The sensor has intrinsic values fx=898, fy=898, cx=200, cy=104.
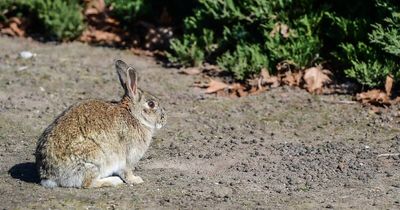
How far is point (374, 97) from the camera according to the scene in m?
9.63

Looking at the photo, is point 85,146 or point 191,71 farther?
point 191,71

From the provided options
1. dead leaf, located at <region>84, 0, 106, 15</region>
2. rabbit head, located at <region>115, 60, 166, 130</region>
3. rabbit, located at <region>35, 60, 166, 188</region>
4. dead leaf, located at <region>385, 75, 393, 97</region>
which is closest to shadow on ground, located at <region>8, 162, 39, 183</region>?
rabbit, located at <region>35, 60, 166, 188</region>

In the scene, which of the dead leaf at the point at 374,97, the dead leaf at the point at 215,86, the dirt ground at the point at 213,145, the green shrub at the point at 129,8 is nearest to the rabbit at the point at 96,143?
the dirt ground at the point at 213,145

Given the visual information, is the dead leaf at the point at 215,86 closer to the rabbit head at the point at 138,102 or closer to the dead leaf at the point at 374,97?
the dead leaf at the point at 374,97

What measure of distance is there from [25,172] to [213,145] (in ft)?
6.13

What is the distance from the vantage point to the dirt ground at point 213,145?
7.05 metres

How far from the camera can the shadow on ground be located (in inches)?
295

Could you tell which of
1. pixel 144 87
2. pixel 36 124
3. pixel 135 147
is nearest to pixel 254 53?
pixel 144 87

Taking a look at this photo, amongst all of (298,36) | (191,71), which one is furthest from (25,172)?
(298,36)

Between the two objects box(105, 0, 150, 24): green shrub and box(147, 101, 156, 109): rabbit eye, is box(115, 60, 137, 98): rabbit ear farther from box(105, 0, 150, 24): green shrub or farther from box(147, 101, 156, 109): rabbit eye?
box(105, 0, 150, 24): green shrub

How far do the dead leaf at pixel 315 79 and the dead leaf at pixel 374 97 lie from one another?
51 cm

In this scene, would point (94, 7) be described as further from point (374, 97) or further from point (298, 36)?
point (374, 97)

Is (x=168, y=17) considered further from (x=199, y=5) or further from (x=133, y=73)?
(x=133, y=73)

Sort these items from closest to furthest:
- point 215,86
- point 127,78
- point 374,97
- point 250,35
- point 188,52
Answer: point 127,78 → point 374,97 → point 215,86 → point 250,35 → point 188,52
